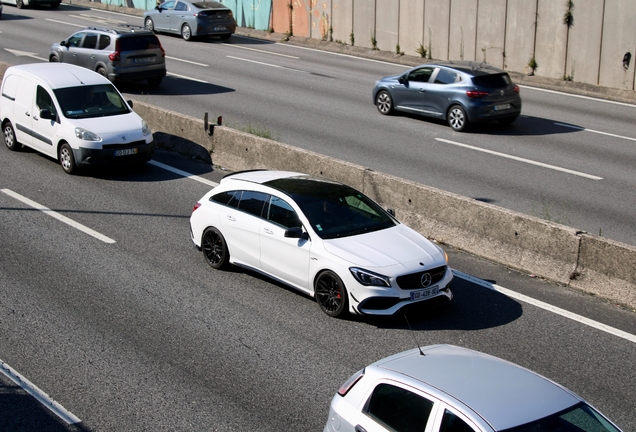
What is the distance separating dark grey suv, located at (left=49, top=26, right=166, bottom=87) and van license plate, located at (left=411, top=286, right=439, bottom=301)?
634 inches

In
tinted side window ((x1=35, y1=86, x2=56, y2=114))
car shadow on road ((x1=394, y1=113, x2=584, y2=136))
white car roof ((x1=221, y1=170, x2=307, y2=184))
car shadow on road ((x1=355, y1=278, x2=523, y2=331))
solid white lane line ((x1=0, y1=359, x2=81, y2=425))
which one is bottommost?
car shadow on road ((x1=355, y1=278, x2=523, y2=331))

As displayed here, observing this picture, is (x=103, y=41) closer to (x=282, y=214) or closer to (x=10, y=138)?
(x=10, y=138)

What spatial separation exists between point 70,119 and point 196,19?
19076 mm

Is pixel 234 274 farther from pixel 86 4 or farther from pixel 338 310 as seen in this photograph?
pixel 86 4

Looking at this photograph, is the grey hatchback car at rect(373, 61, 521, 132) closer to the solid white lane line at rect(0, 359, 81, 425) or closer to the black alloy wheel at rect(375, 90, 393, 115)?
the black alloy wheel at rect(375, 90, 393, 115)

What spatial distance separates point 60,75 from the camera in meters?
17.1

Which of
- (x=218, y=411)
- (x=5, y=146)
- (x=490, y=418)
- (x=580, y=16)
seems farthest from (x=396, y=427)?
(x=580, y=16)

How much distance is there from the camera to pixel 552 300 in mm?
10484

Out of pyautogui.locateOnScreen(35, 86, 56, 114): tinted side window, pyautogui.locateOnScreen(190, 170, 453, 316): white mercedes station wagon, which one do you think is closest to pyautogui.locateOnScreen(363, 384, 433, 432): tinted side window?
pyautogui.locateOnScreen(190, 170, 453, 316): white mercedes station wagon

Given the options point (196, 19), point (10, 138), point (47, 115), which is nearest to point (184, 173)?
point (47, 115)

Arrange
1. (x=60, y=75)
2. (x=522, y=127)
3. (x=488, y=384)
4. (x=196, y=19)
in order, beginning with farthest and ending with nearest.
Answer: (x=196, y=19), (x=522, y=127), (x=60, y=75), (x=488, y=384)

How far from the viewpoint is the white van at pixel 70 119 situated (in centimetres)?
1591

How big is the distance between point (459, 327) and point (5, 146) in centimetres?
1227

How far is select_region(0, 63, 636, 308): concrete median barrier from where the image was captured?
10430 millimetres
